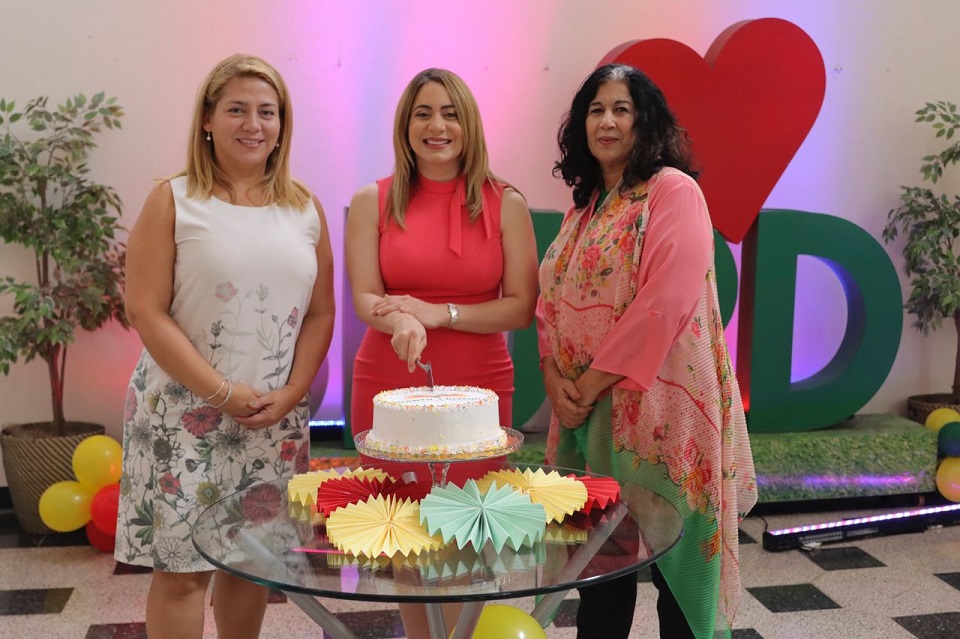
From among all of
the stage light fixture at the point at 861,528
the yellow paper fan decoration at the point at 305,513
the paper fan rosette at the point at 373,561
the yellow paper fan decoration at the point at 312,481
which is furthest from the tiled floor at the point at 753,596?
the paper fan rosette at the point at 373,561

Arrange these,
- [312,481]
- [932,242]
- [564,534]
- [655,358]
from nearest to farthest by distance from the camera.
A: [564,534] → [312,481] → [655,358] → [932,242]

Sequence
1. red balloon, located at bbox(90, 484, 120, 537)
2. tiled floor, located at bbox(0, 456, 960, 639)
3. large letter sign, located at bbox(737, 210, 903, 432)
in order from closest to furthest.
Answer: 1. tiled floor, located at bbox(0, 456, 960, 639)
2. red balloon, located at bbox(90, 484, 120, 537)
3. large letter sign, located at bbox(737, 210, 903, 432)

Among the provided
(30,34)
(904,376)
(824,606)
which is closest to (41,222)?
(30,34)

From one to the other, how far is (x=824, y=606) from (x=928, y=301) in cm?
186

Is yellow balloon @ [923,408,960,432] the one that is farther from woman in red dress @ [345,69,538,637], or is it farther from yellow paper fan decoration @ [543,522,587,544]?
yellow paper fan decoration @ [543,522,587,544]

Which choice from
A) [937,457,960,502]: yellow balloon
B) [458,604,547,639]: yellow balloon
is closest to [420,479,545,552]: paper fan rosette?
[458,604,547,639]: yellow balloon

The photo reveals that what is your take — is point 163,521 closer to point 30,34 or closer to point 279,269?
point 279,269

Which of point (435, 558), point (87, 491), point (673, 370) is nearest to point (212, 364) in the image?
point (435, 558)

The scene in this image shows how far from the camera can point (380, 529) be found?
1454 millimetres

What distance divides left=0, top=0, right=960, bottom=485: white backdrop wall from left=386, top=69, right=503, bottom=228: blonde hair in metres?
1.73

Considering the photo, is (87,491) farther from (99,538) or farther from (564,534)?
(564,534)

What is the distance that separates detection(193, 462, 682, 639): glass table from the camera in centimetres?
131

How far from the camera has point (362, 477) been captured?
1.74 metres

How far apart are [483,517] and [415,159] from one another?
3.82 ft
